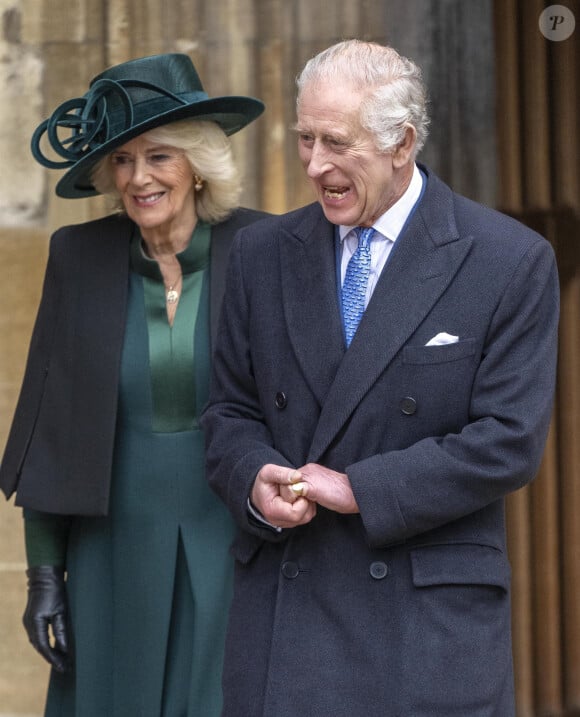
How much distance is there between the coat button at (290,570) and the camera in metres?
2.77

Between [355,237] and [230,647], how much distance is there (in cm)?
82

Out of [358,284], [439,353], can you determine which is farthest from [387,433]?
[358,284]

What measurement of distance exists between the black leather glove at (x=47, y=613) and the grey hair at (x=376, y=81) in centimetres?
157

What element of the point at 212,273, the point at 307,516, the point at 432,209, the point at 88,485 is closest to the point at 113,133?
the point at 212,273

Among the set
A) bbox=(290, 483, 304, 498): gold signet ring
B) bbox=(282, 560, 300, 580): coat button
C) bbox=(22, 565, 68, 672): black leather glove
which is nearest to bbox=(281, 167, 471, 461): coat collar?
bbox=(290, 483, 304, 498): gold signet ring

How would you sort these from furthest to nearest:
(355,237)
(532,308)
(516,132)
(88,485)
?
1. (516,132)
2. (88,485)
3. (355,237)
4. (532,308)

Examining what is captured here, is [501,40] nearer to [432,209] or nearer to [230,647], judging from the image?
[432,209]

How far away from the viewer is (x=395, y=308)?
8.79ft

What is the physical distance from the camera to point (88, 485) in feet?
11.7

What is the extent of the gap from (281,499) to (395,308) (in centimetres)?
40

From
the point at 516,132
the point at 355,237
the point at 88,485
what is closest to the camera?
the point at 355,237

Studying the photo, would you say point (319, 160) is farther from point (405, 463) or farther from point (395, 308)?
point (405, 463)

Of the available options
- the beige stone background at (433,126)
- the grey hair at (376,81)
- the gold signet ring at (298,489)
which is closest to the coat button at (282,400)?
the gold signet ring at (298,489)

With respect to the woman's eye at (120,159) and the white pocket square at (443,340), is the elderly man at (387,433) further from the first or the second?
the woman's eye at (120,159)
